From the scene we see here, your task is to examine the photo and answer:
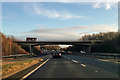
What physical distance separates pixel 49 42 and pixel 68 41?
35.1 ft

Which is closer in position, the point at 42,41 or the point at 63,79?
the point at 63,79

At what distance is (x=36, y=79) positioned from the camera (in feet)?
31.0

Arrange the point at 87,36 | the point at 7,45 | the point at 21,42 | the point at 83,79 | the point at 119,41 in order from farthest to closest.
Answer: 1. the point at 87,36
2. the point at 21,42
3. the point at 119,41
4. the point at 7,45
5. the point at 83,79

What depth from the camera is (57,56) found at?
135 ft

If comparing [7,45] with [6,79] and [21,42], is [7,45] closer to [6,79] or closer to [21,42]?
[21,42]

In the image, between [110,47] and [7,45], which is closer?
[7,45]

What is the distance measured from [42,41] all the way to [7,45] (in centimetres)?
3059

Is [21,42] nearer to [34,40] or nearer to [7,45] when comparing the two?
[34,40]

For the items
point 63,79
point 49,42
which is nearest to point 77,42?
point 49,42

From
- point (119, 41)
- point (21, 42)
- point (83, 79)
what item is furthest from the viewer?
point (21, 42)

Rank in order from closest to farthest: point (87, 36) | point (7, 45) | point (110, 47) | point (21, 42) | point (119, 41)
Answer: point (7, 45), point (119, 41), point (110, 47), point (21, 42), point (87, 36)

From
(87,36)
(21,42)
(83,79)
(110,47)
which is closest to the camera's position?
(83,79)

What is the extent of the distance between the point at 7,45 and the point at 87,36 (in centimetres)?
12681

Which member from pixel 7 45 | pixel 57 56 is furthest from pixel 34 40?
pixel 57 56
